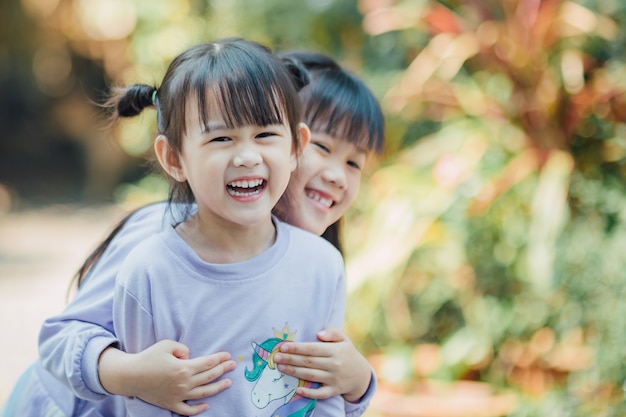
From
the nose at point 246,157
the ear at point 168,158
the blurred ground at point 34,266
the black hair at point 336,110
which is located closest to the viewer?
the nose at point 246,157

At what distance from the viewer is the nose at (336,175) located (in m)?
1.73

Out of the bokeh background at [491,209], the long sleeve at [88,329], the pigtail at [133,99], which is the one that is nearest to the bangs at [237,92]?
the pigtail at [133,99]

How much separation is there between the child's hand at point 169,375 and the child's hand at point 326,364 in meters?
0.12

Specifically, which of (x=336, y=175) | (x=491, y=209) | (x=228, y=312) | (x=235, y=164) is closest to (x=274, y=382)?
(x=228, y=312)

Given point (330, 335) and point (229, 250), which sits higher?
point (229, 250)

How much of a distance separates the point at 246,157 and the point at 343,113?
508 mm

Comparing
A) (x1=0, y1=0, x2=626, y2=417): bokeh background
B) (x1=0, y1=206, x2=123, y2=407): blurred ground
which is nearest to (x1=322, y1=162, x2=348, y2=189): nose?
(x1=0, y1=0, x2=626, y2=417): bokeh background

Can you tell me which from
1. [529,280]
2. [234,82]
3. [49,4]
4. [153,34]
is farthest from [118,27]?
[234,82]

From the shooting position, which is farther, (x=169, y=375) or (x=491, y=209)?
(x=491, y=209)

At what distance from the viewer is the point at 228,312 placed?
1.37 meters

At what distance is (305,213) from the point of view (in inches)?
67.3

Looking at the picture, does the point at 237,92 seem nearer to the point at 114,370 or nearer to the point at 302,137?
the point at 302,137

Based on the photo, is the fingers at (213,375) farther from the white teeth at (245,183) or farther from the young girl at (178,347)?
the white teeth at (245,183)

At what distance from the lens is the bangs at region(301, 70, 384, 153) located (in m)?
1.75
